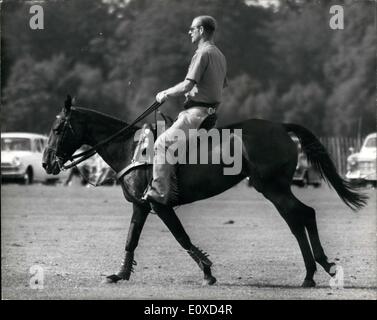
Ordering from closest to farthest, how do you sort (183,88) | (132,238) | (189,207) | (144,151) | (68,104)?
(183,88), (132,238), (144,151), (68,104), (189,207)

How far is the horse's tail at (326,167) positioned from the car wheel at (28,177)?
32182 mm

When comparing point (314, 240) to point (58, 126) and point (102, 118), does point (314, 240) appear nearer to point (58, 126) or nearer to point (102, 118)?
point (102, 118)

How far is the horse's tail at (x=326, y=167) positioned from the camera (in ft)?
40.5

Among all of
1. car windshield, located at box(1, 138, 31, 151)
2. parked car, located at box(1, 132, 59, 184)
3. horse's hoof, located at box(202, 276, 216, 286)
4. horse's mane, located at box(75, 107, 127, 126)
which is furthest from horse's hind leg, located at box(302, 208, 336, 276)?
car windshield, located at box(1, 138, 31, 151)

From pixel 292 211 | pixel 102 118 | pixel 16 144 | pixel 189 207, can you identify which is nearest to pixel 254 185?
pixel 292 211

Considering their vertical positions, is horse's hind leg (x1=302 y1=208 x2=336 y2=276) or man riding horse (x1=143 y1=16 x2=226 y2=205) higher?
man riding horse (x1=143 y1=16 x2=226 y2=205)

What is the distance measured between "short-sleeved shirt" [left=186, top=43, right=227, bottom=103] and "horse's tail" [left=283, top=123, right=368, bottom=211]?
126 cm

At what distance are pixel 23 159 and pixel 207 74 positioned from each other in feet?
106

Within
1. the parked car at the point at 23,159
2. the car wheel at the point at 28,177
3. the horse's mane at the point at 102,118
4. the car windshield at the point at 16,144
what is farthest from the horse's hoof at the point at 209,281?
the car windshield at the point at 16,144

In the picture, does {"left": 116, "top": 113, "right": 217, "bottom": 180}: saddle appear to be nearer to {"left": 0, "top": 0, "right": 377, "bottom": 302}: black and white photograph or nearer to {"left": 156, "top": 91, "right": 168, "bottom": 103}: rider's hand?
{"left": 0, "top": 0, "right": 377, "bottom": 302}: black and white photograph

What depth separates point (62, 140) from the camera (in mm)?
12320

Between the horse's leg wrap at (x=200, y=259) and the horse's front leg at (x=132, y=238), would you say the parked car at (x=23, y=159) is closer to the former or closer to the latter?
the horse's front leg at (x=132, y=238)

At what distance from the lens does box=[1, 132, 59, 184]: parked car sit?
43.2m
